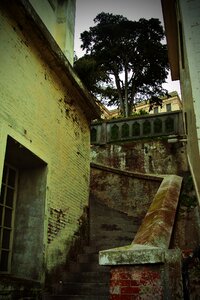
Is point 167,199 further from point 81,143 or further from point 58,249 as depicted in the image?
point 81,143

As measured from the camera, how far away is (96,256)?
21.7ft

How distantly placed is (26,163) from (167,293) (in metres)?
4.05

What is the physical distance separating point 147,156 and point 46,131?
527 centimetres

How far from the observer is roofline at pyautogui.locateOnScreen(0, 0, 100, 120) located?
5.50 meters

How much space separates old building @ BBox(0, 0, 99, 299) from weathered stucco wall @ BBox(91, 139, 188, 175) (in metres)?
3.71

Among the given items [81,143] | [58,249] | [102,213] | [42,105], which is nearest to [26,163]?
[42,105]

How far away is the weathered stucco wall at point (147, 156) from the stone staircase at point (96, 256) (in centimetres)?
275

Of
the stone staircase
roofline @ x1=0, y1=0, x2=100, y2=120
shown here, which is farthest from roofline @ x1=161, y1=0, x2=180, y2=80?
the stone staircase

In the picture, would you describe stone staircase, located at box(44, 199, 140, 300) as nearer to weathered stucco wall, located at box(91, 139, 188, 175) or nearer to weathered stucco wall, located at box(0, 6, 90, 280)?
weathered stucco wall, located at box(0, 6, 90, 280)

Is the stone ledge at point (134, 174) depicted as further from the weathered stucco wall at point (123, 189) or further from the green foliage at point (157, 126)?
the green foliage at point (157, 126)

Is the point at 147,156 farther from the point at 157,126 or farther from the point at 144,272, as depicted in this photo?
the point at 144,272

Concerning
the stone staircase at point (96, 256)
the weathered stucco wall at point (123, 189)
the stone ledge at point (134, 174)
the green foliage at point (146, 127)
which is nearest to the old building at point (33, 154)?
the stone staircase at point (96, 256)

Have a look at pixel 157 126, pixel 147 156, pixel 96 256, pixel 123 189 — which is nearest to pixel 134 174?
pixel 123 189

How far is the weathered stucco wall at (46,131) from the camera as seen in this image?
531cm
